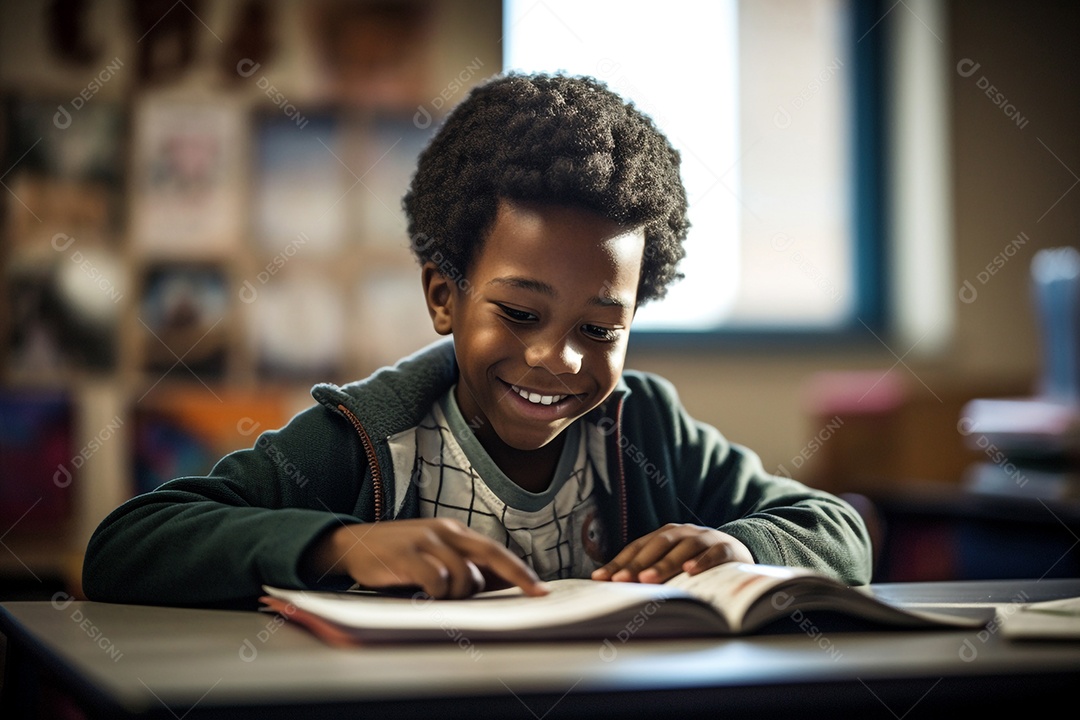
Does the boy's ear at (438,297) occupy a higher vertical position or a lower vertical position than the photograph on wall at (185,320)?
higher

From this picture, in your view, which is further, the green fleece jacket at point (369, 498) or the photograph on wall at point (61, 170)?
the photograph on wall at point (61, 170)

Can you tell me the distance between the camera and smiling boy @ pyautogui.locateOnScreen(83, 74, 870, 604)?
0.87m

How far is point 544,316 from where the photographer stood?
98cm

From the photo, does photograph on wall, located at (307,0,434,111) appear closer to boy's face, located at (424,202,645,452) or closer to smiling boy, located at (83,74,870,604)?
smiling boy, located at (83,74,870,604)

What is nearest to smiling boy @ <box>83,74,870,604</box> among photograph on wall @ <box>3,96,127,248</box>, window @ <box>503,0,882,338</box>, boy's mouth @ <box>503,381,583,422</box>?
boy's mouth @ <box>503,381,583,422</box>

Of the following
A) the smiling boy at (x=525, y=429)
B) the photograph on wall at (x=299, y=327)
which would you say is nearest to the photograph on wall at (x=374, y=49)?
the photograph on wall at (x=299, y=327)

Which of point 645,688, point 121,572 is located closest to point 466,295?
point 121,572

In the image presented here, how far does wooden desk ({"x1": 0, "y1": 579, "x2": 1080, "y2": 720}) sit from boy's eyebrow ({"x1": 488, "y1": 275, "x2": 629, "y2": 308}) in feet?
1.19

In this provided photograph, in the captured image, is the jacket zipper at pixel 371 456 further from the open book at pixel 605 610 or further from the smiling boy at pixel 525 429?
the open book at pixel 605 610

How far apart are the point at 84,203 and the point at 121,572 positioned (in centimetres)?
193

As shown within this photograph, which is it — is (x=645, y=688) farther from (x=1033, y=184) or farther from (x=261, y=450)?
(x=1033, y=184)

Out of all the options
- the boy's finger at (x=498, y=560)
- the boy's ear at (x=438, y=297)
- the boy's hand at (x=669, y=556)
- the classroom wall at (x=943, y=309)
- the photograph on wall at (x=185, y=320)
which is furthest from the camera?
the classroom wall at (x=943, y=309)

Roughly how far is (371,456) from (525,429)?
0.50 feet

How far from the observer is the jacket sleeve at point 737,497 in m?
1.01
